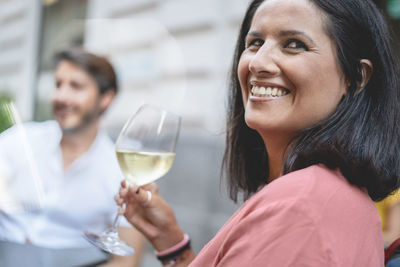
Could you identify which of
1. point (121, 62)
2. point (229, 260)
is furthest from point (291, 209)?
point (121, 62)

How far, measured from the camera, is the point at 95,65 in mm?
2684

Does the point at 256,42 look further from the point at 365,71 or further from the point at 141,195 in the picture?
the point at 141,195

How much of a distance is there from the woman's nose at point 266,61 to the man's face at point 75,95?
1640 mm

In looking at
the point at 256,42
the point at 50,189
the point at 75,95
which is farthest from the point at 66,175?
the point at 256,42

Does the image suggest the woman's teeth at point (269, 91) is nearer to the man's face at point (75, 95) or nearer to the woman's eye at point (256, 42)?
the woman's eye at point (256, 42)

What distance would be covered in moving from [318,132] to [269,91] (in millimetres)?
161

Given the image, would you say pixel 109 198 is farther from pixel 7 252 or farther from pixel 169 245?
pixel 169 245

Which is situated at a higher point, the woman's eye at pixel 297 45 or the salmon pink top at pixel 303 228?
the woman's eye at pixel 297 45

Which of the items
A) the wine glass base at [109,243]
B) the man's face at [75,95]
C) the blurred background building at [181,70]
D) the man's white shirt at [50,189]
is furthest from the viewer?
the blurred background building at [181,70]

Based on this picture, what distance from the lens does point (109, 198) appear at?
207 centimetres

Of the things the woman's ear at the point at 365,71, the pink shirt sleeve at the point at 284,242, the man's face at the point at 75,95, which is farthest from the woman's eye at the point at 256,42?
the man's face at the point at 75,95

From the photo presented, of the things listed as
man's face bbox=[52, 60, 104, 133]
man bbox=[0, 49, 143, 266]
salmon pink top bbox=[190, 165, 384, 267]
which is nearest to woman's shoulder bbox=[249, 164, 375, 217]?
salmon pink top bbox=[190, 165, 384, 267]

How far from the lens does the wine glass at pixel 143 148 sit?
1.38 meters

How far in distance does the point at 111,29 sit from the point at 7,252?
4464mm
